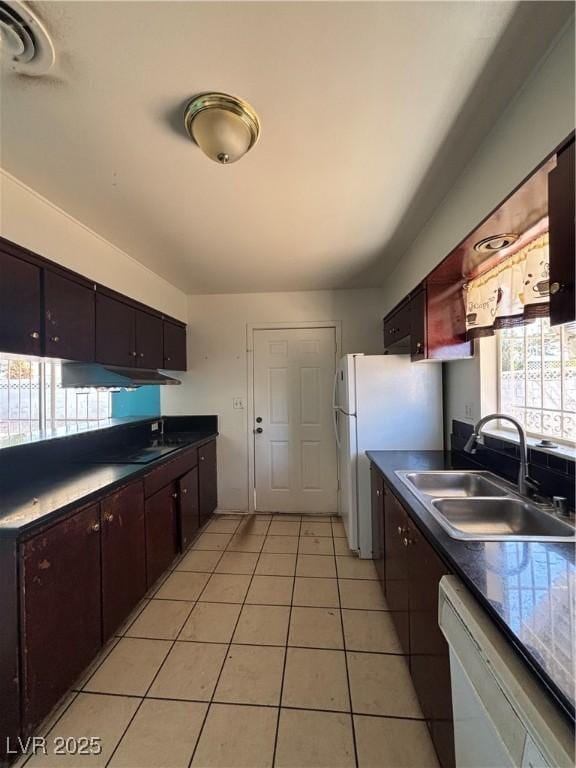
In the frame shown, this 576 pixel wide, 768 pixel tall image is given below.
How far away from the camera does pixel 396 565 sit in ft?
5.56

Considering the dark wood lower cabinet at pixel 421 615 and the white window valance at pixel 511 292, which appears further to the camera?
the white window valance at pixel 511 292

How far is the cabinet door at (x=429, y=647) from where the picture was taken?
1.07 metres

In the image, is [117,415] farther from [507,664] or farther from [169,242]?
[507,664]

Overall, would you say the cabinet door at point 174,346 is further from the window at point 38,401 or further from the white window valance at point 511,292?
the white window valance at point 511,292

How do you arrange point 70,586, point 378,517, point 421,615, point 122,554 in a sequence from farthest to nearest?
point 378,517 < point 122,554 < point 70,586 < point 421,615

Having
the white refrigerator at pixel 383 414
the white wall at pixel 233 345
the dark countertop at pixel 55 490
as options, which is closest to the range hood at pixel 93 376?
the dark countertop at pixel 55 490

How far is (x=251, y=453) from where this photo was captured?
354 cm

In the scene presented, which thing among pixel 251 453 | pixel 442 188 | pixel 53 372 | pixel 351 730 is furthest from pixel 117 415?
pixel 442 188

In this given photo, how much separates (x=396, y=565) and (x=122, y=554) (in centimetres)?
151

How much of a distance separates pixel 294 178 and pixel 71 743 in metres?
2.61

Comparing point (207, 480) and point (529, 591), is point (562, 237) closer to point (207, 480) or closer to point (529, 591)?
point (529, 591)

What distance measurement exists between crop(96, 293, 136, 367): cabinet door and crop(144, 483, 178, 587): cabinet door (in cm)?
100

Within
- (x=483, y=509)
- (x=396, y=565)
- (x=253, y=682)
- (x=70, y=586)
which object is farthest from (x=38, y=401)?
(x=483, y=509)

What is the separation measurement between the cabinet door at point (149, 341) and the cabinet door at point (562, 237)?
2.57 metres
